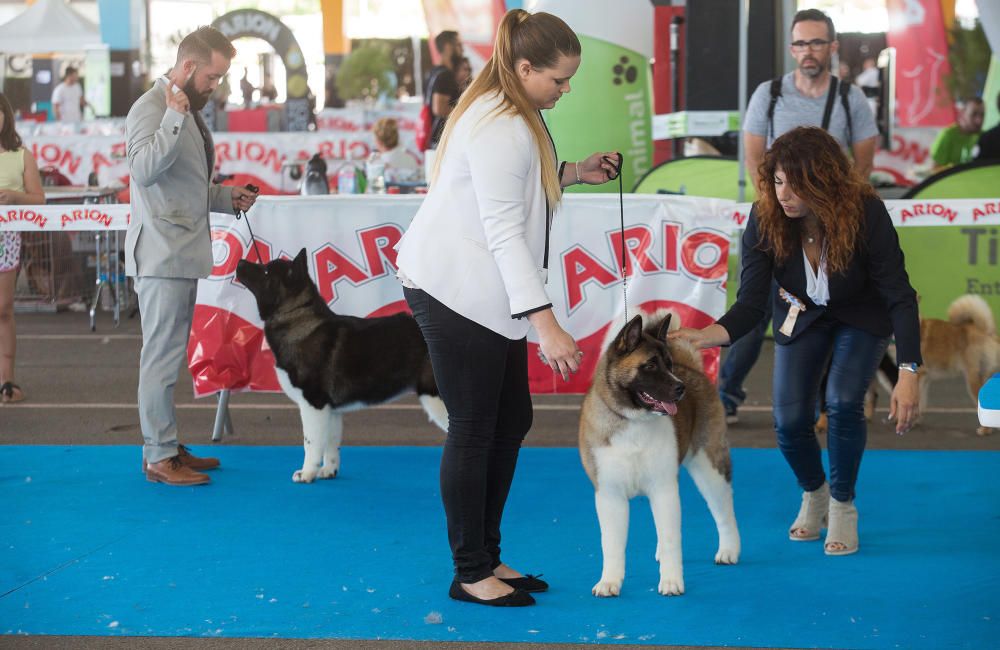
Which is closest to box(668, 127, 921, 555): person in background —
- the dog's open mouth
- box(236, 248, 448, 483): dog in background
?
the dog's open mouth

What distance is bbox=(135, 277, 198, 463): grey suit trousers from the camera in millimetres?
5086

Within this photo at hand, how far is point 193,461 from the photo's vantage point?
542 cm

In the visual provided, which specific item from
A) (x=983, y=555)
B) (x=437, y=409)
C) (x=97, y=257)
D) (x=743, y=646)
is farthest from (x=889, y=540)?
(x=97, y=257)

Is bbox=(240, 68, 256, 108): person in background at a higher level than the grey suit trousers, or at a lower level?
higher

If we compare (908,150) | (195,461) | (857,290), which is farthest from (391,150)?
(908,150)

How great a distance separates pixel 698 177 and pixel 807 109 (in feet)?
9.99

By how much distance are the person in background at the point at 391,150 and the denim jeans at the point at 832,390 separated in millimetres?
6470

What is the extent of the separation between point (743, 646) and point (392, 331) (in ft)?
8.11

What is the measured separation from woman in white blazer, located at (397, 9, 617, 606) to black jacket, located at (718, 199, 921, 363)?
94cm

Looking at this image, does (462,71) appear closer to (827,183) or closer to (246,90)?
(827,183)

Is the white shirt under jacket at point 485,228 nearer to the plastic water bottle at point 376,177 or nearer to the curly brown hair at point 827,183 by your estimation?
the curly brown hair at point 827,183

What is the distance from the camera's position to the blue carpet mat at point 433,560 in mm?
3457

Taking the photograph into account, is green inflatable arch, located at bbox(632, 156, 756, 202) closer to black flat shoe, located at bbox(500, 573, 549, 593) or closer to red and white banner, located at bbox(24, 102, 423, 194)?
red and white banner, located at bbox(24, 102, 423, 194)

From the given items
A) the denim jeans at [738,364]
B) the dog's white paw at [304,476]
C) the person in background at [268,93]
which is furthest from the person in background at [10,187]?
the person in background at [268,93]
